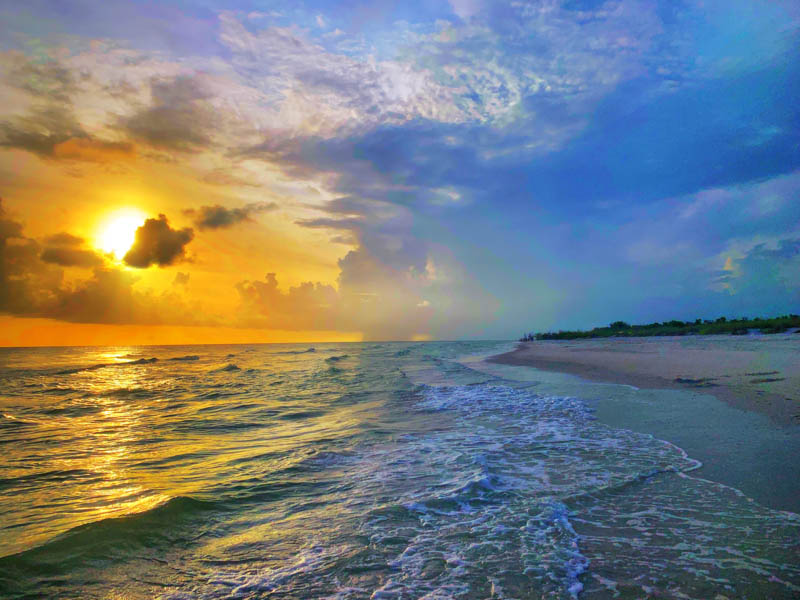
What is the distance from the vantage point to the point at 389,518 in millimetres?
6195

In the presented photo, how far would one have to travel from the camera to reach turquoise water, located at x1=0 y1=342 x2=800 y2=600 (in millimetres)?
4402

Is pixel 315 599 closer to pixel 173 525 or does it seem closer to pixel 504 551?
pixel 504 551

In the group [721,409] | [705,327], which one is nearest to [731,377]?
[721,409]

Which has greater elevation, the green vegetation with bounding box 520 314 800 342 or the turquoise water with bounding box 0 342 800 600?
the green vegetation with bounding box 520 314 800 342

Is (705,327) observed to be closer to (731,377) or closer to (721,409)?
(731,377)

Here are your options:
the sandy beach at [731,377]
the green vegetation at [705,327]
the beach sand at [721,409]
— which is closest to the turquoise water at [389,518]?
the beach sand at [721,409]

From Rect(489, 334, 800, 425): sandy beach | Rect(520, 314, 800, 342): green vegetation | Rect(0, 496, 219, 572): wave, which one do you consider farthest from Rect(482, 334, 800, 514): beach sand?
Rect(520, 314, 800, 342): green vegetation

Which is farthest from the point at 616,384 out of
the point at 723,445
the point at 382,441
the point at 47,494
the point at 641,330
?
the point at 641,330

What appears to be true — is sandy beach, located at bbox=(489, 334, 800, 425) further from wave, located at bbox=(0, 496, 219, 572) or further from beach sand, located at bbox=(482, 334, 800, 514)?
wave, located at bbox=(0, 496, 219, 572)

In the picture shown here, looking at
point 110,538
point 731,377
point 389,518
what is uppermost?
point 731,377

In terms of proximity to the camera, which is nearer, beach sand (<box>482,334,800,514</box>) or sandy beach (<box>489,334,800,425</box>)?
beach sand (<box>482,334,800,514</box>)

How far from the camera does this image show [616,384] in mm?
18609

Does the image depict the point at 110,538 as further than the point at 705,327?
No

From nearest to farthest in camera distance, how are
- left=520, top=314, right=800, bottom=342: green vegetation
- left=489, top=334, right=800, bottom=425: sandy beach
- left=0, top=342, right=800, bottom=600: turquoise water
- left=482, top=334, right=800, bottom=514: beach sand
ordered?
left=0, top=342, right=800, bottom=600: turquoise water → left=482, top=334, right=800, bottom=514: beach sand → left=489, top=334, right=800, bottom=425: sandy beach → left=520, top=314, right=800, bottom=342: green vegetation
